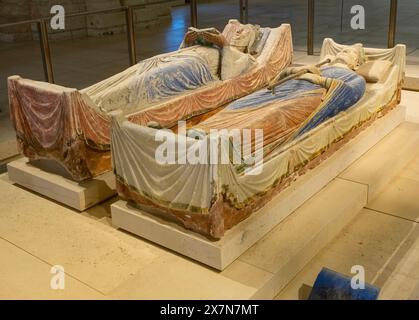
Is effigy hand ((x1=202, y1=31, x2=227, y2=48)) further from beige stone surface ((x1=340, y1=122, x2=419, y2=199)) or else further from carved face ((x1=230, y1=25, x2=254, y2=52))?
beige stone surface ((x1=340, y1=122, x2=419, y2=199))

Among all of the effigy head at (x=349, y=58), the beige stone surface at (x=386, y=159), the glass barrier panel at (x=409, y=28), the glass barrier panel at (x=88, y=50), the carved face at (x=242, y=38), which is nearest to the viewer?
the beige stone surface at (x=386, y=159)

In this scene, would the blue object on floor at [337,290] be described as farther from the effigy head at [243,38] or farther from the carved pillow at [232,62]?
the effigy head at [243,38]

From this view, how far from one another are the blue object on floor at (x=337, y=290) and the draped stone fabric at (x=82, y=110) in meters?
1.61

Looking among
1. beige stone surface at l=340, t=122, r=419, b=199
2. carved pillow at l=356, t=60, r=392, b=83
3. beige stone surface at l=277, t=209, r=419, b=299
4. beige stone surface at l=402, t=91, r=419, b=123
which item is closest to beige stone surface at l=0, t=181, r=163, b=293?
beige stone surface at l=277, t=209, r=419, b=299

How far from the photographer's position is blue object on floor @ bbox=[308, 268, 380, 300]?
287 cm

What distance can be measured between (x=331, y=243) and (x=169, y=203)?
1.14 m

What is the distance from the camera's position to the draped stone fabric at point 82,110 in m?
3.99

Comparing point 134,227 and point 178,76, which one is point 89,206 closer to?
point 134,227

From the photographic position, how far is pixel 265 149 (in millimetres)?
3689

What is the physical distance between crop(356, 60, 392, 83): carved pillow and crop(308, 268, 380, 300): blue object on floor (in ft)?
8.46

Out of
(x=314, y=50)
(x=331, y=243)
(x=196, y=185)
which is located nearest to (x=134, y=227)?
(x=196, y=185)

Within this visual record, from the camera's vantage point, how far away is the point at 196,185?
3.18 metres

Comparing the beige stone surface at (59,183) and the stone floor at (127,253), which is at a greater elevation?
the beige stone surface at (59,183)

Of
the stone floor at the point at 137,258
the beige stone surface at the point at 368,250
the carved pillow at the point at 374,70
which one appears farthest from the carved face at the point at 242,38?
the beige stone surface at the point at 368,250
